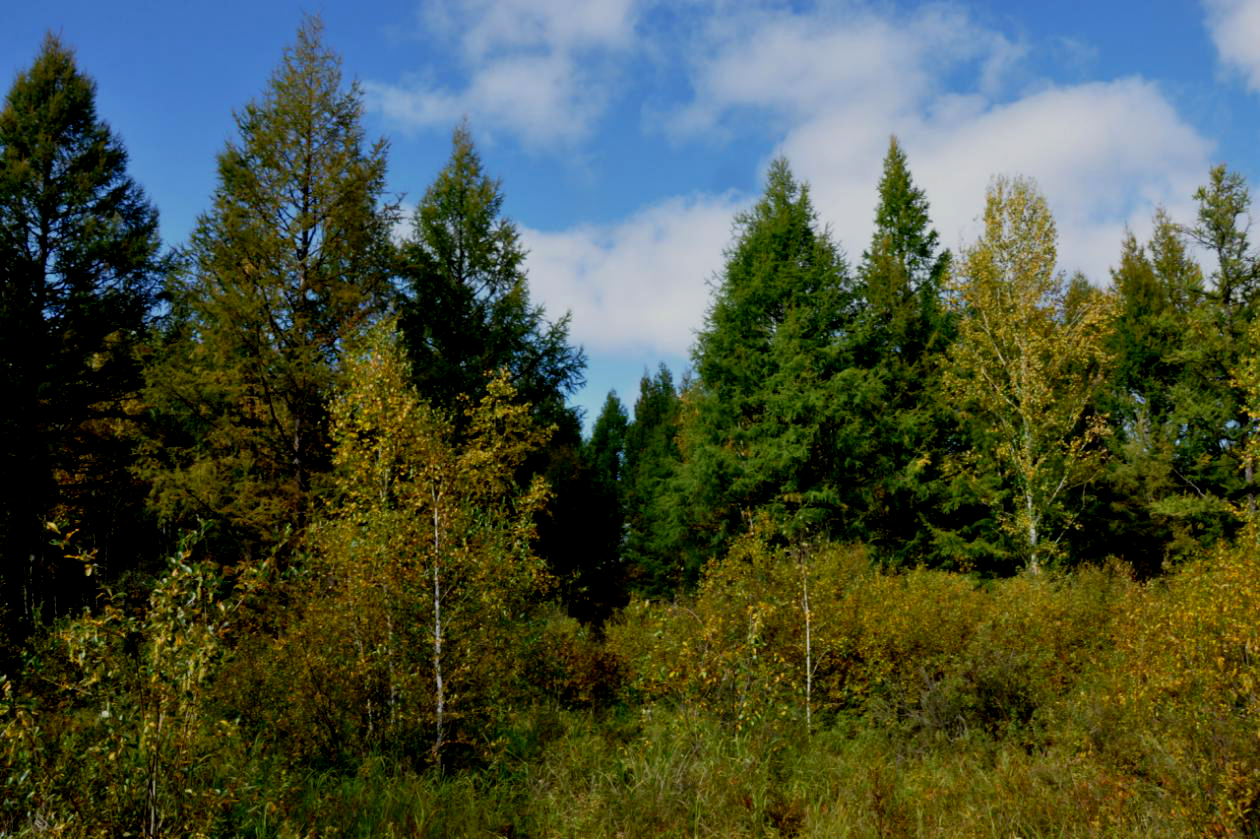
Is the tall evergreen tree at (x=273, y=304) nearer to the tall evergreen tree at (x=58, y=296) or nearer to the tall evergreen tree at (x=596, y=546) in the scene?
the tall evergreen tree at (x=58, y=296)

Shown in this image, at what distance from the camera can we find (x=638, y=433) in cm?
3716

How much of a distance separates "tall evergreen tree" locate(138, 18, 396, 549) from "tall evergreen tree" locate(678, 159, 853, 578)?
7.79 m

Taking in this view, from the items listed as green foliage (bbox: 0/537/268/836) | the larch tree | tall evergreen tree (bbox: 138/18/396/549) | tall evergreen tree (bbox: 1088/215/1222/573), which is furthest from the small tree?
tall evergreen tree (bbox: 1088/215/1222/573)

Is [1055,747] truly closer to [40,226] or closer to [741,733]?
[741,733]

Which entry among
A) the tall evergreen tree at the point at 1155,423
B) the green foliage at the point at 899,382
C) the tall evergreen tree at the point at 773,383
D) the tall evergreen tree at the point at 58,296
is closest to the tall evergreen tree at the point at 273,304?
the tall evergreen tree at the point at 58,296

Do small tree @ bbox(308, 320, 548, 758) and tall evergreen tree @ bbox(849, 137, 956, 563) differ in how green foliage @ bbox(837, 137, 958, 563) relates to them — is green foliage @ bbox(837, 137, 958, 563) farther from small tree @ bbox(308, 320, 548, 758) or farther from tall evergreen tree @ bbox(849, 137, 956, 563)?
small tree @ bbox(308, 320, 548, 758)

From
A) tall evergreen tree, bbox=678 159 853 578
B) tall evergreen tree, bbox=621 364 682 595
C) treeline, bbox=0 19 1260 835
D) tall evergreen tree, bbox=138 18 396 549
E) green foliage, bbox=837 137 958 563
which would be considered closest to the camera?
treeline, bbox=0 19 1260 835

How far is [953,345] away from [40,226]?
779 inches

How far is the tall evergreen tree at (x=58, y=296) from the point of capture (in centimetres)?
1365

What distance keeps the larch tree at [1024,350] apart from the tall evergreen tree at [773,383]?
3.07 m

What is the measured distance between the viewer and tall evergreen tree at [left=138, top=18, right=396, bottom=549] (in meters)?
11.8

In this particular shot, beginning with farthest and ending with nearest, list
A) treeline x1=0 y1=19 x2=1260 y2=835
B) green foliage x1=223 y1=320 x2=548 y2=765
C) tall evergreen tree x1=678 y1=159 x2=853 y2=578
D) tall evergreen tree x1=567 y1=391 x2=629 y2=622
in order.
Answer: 1. tall evergreen tree x1=567 y1=391 x2=629 y2=622
2. tall evergreen tree x1=678 y1=159 x2=853 y2=578
3. green foliage x1=223 y1=320 x2=548 y2=765
4. treeline x1=0 y1=19 x2=1260 y2=835

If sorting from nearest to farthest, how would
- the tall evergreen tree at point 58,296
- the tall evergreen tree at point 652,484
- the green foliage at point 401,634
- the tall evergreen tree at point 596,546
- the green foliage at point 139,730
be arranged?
the green foliage at point 139,730 < the green foliage at point 401,634 < the tall evergreen tree at point 58,296 < the tall evergreen tree at point 596,546 < the tall evergreen tree at point 652,484

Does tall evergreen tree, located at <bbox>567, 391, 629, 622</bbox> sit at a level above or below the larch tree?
below
